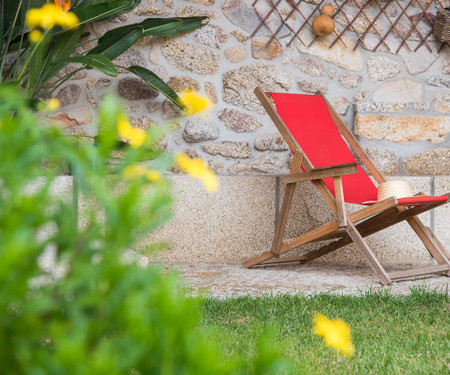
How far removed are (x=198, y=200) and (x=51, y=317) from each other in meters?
3.20

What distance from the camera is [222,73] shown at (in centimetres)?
375

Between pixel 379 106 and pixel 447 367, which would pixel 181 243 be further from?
pixel 447 367

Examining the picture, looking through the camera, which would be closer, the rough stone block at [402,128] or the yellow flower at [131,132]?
the yellow flower at [131,132]

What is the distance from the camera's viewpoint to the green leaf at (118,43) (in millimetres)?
3223

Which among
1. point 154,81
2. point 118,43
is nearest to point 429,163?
point 154,81

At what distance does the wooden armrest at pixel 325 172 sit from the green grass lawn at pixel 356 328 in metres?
0.65

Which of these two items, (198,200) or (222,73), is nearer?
(198,200)

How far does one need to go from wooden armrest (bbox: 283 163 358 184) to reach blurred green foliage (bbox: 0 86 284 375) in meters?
2.37

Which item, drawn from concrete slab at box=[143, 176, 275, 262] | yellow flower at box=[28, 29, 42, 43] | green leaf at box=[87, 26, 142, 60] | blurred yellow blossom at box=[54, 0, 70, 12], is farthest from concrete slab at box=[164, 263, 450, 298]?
blurred yellow blossom at box=[54, 0, 70, 12]

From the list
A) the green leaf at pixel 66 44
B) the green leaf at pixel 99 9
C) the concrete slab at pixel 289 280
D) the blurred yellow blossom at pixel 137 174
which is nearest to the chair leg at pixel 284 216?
the concrete slab at pixel 289 280

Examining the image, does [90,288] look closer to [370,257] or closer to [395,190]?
[370,257]

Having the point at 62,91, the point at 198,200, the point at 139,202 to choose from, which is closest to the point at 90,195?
the point at 139,202

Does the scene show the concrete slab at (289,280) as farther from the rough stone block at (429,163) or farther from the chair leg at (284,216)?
the rough stone block at (429,163)

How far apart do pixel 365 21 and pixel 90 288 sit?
394 centimetres
